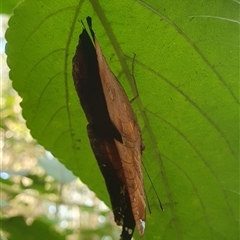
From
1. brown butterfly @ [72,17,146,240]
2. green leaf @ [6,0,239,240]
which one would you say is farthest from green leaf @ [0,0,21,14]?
brown butterfly @ [72,17,146,240]

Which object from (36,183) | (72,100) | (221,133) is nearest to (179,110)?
(221,133)

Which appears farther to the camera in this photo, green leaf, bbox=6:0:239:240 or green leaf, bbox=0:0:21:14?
green leaf, bbox=0:0:21:14

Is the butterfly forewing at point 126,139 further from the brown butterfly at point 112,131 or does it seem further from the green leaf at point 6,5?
the green leaf at point 6,5

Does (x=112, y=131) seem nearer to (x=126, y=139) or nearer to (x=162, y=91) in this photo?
(x=126, y=139)

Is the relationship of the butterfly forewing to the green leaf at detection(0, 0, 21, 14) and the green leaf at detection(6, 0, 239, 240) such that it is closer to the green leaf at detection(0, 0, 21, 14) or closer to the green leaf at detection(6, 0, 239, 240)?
the green leaf at detection(6, 0, 239, 240)

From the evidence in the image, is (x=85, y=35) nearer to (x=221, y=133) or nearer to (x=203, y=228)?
(x=221, y=133)

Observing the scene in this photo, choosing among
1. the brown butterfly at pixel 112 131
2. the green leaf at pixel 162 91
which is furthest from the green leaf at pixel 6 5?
the brown butterfly at pixel 112 131

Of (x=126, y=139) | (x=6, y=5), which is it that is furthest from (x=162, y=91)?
(x=6, y=5)
